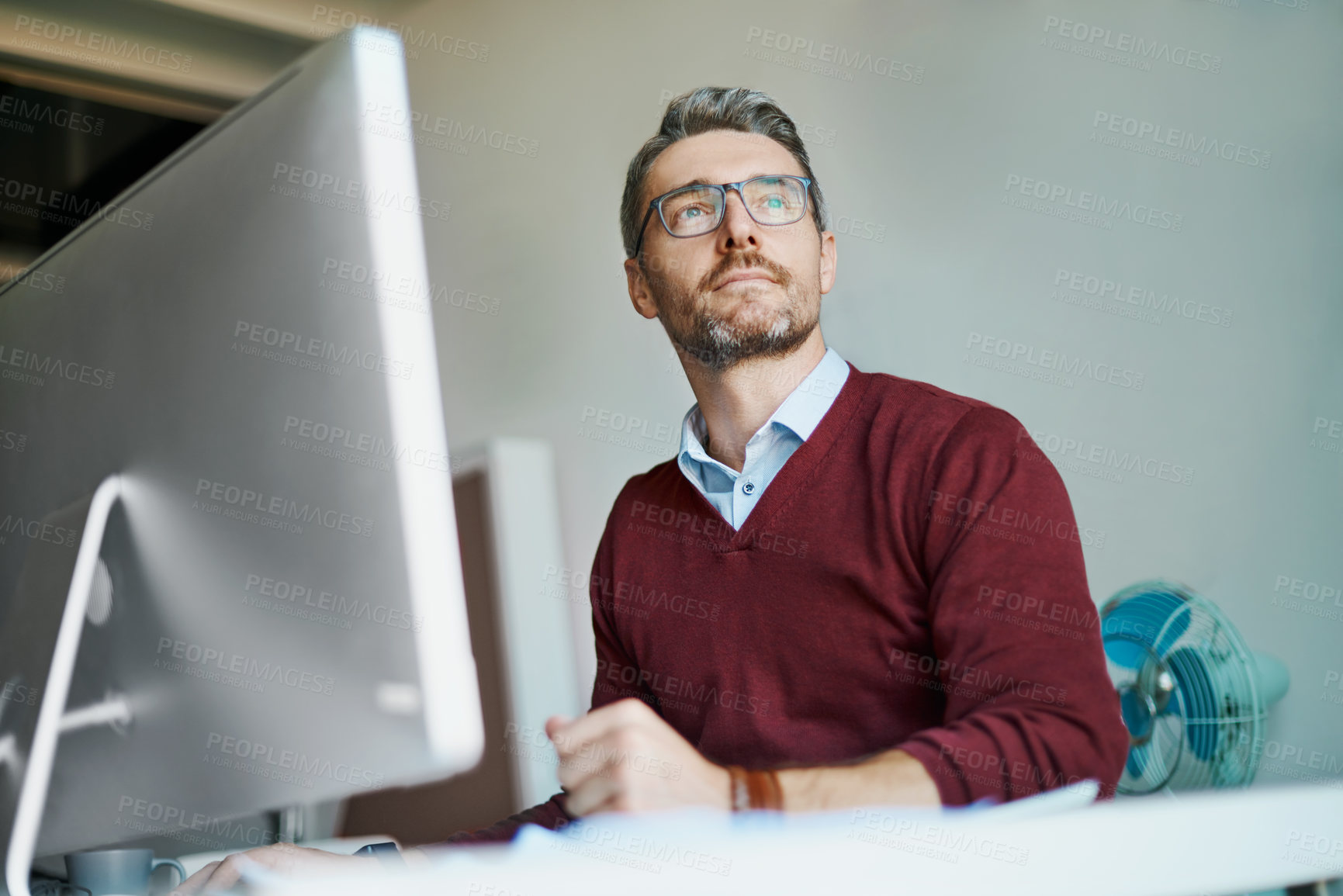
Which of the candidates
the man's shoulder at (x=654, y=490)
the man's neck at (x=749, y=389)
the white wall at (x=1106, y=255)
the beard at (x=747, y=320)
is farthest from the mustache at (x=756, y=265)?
the white wall at (x=1106, y=255)

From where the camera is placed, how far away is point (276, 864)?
3.05 feet

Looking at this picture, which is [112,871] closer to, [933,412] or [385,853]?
[385,853]

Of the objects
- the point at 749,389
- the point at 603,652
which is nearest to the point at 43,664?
the point at 603,652

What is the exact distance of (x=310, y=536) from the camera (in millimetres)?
626

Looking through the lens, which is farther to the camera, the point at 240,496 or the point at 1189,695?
the point at 1189,695

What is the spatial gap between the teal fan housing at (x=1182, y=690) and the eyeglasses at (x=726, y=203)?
806 mm

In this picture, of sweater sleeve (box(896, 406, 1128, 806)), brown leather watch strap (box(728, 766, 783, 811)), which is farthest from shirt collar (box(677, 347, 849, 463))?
brown leather watch strap (box(728, 766, 783, 811))

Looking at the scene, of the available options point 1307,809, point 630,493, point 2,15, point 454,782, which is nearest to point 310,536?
point 1307,809

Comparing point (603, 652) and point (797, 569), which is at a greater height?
point (797, 569)

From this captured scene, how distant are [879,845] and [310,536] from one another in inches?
15.4

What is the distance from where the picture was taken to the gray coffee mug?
3.71ft

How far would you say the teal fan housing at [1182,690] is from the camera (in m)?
1.42

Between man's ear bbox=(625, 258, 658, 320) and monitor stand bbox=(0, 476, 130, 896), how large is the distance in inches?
46.9

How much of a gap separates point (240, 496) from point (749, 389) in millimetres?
1074
